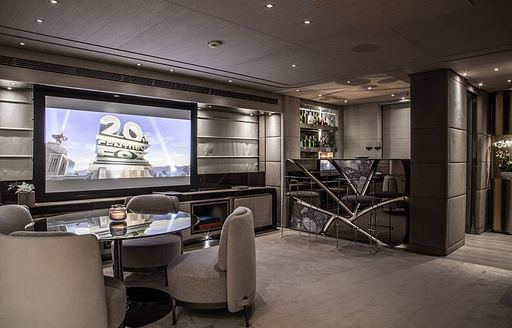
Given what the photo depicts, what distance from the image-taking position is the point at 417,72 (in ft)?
16.7

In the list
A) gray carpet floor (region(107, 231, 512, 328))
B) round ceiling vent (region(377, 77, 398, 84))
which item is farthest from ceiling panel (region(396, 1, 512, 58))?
gray carpet floor (region(107, 231, 512, 328))

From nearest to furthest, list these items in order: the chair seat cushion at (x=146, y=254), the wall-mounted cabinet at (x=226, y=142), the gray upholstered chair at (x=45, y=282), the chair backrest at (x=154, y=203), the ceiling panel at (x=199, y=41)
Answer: the gray upholstered chair at (x=45, y=282), the ceiling panel at (x=199, y=41), the chair seat cushion at (x=146, y=254), the chair backrest at (x=154, y=203), the wall-mounted cabinet at (x=226, y=142)

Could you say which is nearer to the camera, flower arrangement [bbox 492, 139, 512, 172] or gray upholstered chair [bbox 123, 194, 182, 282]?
gray upholstered chair [bbox 123, 194, 182, 282]

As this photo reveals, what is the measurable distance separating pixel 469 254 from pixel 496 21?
3.27m

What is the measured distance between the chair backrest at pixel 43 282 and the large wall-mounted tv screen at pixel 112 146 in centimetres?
279

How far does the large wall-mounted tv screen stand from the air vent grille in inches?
17.5

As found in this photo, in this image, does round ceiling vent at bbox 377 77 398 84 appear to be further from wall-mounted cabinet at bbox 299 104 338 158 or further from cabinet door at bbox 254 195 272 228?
cabinet door at bbox 254 195 272 228

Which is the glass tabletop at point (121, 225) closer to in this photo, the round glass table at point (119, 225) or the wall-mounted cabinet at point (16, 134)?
the round glass table at point (119, 225)

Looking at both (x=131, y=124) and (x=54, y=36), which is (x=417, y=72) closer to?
(x=131, y=124)

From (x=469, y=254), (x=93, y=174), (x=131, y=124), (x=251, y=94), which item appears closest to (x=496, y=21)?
(x=469, y=254)

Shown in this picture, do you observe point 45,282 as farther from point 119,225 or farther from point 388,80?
point 388,80

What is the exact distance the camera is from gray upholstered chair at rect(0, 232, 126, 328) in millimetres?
1970

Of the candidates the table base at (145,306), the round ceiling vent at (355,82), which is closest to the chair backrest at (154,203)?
the table base at (145,306)

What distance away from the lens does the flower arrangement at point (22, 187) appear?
4.05 m
